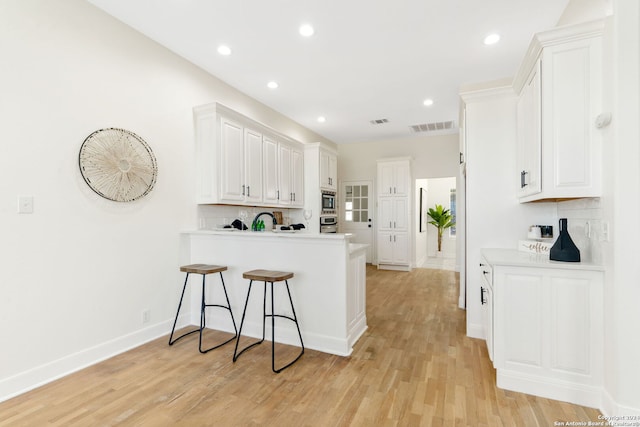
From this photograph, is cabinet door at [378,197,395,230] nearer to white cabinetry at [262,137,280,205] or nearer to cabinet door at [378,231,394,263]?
cabinet door at [378,231,394,263]

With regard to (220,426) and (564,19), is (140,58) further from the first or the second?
(564,19)

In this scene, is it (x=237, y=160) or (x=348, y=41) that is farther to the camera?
(x=237, y=160)

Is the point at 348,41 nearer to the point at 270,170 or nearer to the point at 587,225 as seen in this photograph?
the point at 270,170

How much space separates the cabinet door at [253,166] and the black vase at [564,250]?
3.31 meters

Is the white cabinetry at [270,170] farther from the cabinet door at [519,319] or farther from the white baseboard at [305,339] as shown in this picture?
the cabinet door at [519,319]

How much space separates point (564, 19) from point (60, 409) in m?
4.88

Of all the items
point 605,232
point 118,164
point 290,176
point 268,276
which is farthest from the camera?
point 290,176

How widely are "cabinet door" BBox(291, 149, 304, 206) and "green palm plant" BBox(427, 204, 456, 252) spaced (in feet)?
14.8

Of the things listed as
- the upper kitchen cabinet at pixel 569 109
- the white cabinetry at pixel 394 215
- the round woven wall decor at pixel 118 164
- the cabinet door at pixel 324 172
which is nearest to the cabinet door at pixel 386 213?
the white cabinetry at pixel 394 215

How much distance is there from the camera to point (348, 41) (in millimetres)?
3201

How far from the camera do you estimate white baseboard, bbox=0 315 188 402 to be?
7.02 ft

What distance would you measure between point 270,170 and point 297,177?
2.93 ft

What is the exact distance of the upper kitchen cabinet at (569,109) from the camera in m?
1.98

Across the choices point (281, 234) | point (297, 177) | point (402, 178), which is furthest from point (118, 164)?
point (402, 178)
